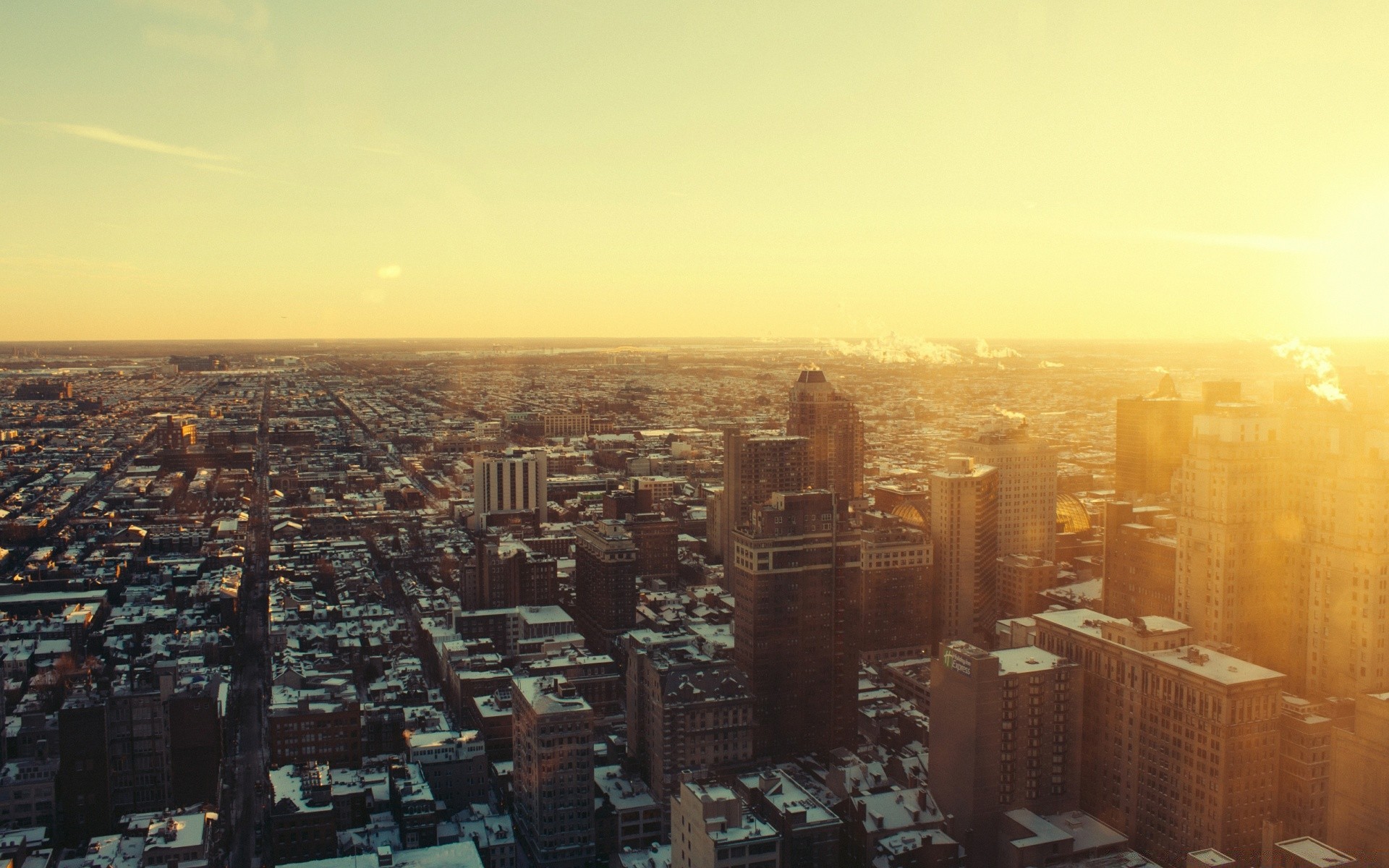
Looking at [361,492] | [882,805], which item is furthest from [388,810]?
[361,492]

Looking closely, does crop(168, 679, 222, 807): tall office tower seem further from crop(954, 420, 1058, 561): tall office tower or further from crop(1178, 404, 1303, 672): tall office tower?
crop(954, 420, 1058, 561): tall office tower

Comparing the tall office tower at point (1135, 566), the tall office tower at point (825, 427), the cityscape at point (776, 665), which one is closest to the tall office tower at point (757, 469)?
the cityscape at point (776, 665)

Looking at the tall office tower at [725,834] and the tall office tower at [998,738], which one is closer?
the tall office tower at [725,834]

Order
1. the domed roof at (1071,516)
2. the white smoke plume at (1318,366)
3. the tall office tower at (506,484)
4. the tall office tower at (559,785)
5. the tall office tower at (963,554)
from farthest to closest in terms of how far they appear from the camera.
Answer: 1. the tall office tower at (506,484)
2. the domed roof at (1071,516)
3. the tall office tower at (963,554)
4. the white smoke plume at (1318,366)
5. the tall office tower at (559,785)

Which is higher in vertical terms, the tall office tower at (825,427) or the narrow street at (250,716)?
the tall office tower at (825,427)

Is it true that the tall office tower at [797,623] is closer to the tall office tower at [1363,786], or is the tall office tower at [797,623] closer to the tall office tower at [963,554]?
the tall office tower at [963,554]

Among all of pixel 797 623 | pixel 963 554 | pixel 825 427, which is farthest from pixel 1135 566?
pixel 825 427

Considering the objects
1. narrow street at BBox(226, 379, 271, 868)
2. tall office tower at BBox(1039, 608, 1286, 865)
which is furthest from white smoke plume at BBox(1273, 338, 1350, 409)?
narrow street at BBox(226, 379, 271, 868)
